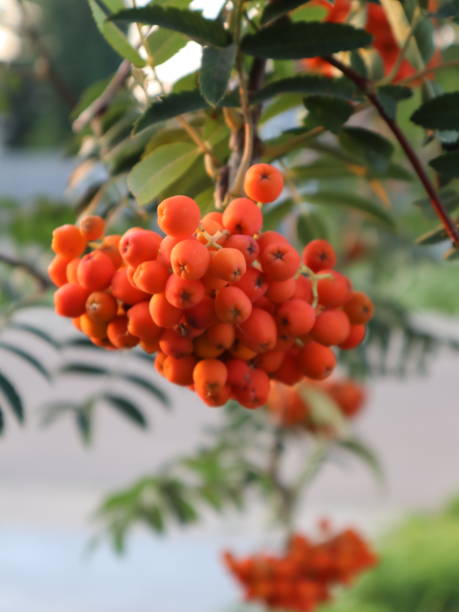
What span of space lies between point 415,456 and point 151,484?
1.78 meters

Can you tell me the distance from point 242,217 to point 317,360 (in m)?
0.06

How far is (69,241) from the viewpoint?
0.29 m

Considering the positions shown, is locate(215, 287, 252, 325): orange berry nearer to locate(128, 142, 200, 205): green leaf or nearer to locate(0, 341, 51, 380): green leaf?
locate(128, 142, 200, 205): green leaf

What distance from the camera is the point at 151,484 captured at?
79 cm

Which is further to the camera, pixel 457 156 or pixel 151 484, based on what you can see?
pixel 151 484

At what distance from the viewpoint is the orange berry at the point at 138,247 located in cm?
25

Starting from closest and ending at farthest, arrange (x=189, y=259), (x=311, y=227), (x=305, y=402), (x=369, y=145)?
1. (x=189, y=259)
2. (x=369, y=145)
3. (x=311, y=227)
4. (x=305, y=402)

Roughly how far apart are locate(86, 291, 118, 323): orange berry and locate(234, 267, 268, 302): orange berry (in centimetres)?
5

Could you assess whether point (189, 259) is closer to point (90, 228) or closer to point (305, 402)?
point (90, 228)

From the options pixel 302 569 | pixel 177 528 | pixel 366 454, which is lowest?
pixel 302 569

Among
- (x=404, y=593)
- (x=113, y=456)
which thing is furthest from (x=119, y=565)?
(x=404, y=593)

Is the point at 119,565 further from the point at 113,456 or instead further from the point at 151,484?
the point at 151,484

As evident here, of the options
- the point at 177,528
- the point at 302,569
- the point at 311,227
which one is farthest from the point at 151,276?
the point at 177,528

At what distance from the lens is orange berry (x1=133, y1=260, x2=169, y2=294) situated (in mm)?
248
